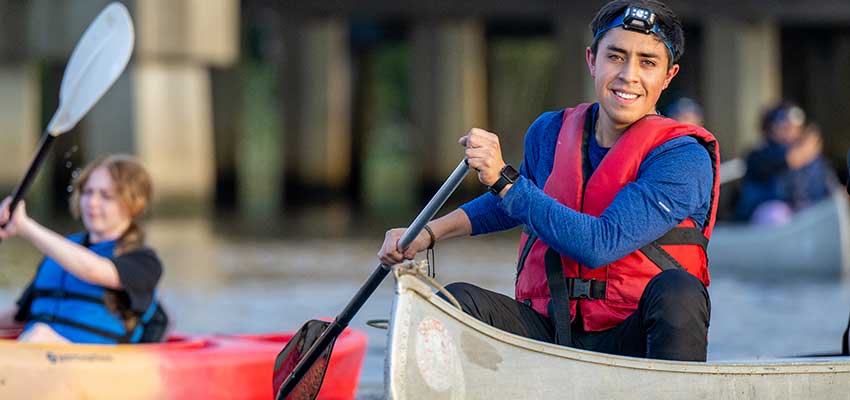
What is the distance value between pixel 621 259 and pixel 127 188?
6.82ft

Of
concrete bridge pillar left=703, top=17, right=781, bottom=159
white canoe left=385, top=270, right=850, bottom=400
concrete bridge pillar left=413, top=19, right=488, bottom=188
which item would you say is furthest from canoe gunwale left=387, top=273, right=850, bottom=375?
concrete bridge pillar left=413, top=19, right=488, bottom=188

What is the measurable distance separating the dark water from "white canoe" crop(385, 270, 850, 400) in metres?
2.21

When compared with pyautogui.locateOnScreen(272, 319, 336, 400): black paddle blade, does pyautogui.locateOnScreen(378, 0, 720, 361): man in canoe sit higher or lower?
higher

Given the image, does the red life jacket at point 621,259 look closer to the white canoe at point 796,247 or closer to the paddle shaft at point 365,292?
the paddle shaft at point 365,292

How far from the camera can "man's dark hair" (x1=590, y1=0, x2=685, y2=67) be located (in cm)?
379

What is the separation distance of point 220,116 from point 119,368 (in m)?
24.2

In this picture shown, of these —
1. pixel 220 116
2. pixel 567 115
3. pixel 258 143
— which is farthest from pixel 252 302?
pixel 258 143

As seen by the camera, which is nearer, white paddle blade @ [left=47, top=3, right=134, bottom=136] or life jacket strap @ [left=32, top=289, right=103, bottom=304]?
life jacket strap @ [left=32, top=289, right=103, bottom=304]

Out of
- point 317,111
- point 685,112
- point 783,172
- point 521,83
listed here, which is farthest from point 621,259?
point 521,83

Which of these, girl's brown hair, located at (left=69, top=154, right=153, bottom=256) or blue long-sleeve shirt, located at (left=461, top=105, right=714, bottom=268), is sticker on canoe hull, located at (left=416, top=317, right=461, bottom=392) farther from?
girl's brown hair, located at (left=69, top=154, right=153, bottom=256)

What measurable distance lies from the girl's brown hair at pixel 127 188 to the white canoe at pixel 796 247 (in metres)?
6.96

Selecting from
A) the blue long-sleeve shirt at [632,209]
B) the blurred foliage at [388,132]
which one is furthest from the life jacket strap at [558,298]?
the blurred foliage at [388,132]

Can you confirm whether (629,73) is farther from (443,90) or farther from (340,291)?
(443,90)

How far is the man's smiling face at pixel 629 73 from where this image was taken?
379 cm
